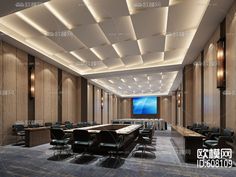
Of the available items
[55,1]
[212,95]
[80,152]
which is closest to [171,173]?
[80,152]

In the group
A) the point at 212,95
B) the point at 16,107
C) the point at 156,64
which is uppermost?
the point at 156,64

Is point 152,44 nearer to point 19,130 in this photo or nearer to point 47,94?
point 47,94

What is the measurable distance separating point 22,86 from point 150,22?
5600 millimetres

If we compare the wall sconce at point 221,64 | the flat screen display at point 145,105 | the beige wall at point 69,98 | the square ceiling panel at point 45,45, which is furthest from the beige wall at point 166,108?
the wall sconce at point 221,64

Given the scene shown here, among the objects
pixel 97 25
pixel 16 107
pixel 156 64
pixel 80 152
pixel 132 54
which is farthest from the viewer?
pixel 156 64

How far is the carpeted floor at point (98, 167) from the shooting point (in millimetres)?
3168

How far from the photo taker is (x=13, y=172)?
3283 millimetres

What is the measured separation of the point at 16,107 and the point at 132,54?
5.41m

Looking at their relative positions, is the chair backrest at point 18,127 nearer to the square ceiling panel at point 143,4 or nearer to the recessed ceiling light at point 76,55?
the recessed ceiling light at point 76,55

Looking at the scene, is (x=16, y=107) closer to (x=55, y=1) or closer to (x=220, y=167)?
Result: (x=55, y=1)

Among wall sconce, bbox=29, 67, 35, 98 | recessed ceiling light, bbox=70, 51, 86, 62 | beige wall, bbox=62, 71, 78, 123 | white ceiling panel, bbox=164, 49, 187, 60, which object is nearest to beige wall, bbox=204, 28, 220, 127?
white ceiling panel, bbox=164, 49, 187, 60

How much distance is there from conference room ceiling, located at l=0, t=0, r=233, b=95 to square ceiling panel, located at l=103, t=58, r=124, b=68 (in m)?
0.14

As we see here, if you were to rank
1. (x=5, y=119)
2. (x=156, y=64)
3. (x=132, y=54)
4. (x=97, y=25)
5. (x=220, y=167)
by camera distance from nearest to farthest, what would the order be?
(x=220, y=167), (x=97, y=25), (x=5, y=119), (x=132, y=54), (x=156, y=64)

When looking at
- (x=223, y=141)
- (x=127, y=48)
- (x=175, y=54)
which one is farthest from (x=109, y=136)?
(x=175, y=54)
